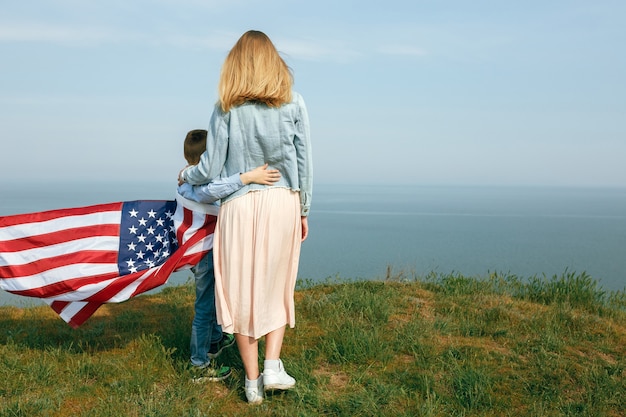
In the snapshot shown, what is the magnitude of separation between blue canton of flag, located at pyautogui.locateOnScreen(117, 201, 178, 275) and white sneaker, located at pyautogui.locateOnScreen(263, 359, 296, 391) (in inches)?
54.4

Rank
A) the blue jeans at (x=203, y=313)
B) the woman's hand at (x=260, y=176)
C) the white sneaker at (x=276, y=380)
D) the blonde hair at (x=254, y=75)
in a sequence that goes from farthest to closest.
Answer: the blue jeans at (x=203, y=313) < the white sneaker at (x=276, y=380) < the woman's hand at (x=260, y=176) < the blonde hair at (x=254, y=75)

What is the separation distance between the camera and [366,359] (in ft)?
13.9

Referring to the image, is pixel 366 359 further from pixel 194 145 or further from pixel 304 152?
pixel 194 145

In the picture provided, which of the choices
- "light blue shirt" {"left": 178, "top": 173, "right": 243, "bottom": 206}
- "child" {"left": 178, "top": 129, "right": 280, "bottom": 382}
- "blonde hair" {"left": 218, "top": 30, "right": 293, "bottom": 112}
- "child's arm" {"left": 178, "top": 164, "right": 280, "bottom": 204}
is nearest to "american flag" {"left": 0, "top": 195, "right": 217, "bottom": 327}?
"child" {"left": 178, "top": 129, "right": 280, "bottom": 382}

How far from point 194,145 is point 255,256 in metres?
1.10

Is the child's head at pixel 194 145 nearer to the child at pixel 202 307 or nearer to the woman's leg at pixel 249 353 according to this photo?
the child at pixel 202 307

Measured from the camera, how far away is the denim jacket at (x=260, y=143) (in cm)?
343

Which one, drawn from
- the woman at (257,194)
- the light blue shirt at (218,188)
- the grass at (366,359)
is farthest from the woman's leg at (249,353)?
the light blue shirt at (218,188)

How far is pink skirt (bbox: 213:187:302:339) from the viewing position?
3473mm

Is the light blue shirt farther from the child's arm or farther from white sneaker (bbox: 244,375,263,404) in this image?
white sneaker (bbox: 244,375,263,404)

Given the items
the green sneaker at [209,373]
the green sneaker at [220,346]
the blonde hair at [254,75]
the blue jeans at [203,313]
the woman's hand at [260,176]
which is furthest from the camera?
the green sneaker at [220,346]

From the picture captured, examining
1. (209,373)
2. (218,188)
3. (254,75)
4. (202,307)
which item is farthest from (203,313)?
(254,75)

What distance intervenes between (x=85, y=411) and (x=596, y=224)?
56.9 m

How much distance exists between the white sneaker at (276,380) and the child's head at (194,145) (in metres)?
1.63
